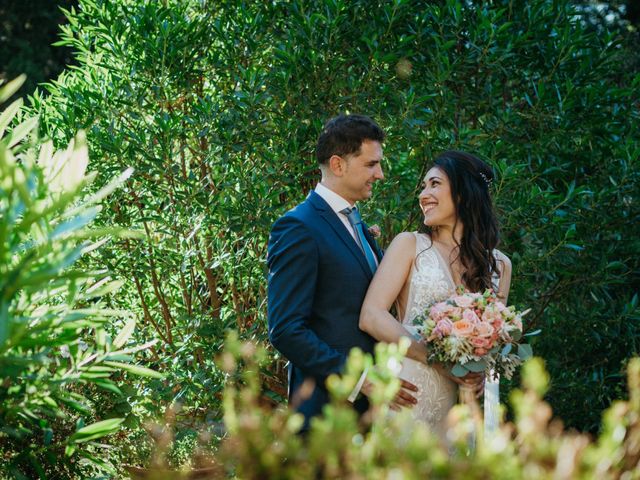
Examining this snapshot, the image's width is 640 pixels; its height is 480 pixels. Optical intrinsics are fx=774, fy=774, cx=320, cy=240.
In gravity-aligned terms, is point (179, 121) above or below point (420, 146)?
above

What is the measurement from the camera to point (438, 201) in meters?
3.42

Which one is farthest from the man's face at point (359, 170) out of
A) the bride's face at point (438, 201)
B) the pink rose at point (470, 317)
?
the pink rose at point (470, 317)

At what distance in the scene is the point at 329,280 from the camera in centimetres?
312

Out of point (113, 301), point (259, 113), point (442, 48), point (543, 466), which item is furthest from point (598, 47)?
point (543, 466)

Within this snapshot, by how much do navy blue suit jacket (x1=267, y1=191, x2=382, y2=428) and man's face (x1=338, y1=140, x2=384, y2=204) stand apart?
0.45ft

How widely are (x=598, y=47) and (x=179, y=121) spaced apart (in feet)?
8.90

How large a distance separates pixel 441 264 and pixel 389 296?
0.38 metres

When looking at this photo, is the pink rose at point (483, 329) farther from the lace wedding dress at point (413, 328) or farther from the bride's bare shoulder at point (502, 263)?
the bride's bare shoulder at point (502, 263)

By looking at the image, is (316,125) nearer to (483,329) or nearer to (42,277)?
(483,329)

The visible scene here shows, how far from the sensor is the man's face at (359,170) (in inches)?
131

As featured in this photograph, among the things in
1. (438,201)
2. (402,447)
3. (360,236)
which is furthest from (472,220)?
(402,447)

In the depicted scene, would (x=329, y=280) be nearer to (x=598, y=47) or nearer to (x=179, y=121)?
(x=179, y=121)

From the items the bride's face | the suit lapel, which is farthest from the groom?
the bride's face

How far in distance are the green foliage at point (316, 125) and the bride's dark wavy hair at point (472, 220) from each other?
924 mm
